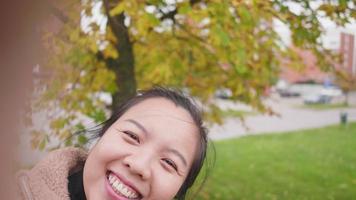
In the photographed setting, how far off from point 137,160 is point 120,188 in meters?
0.08

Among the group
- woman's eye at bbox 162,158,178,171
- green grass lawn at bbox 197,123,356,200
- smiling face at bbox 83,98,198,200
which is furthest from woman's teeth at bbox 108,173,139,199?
green grass lawn at bbox 197,123,356,200

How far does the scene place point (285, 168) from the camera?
28.7ft

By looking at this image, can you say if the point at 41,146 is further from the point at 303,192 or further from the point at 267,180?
the point at 267,180

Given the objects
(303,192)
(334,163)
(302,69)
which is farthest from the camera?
(334,163)

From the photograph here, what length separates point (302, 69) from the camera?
438 cm

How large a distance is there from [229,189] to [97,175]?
5942 millimetres

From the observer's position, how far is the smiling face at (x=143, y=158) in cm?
113

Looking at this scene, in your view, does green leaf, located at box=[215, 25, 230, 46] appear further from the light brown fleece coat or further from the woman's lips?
the woman's lips

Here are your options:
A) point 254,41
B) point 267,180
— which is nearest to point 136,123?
point 254,41

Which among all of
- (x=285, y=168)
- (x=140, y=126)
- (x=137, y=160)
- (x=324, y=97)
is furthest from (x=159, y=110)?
(x=324, y=97)

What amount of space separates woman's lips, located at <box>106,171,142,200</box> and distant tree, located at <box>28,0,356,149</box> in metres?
1.42

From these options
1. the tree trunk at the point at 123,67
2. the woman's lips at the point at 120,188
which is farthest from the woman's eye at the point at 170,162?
the tree trunk at the point at 123,67

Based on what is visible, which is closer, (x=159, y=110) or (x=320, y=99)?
(x=159, y=110)

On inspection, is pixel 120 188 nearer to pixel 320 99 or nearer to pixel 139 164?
pixel 139 164
